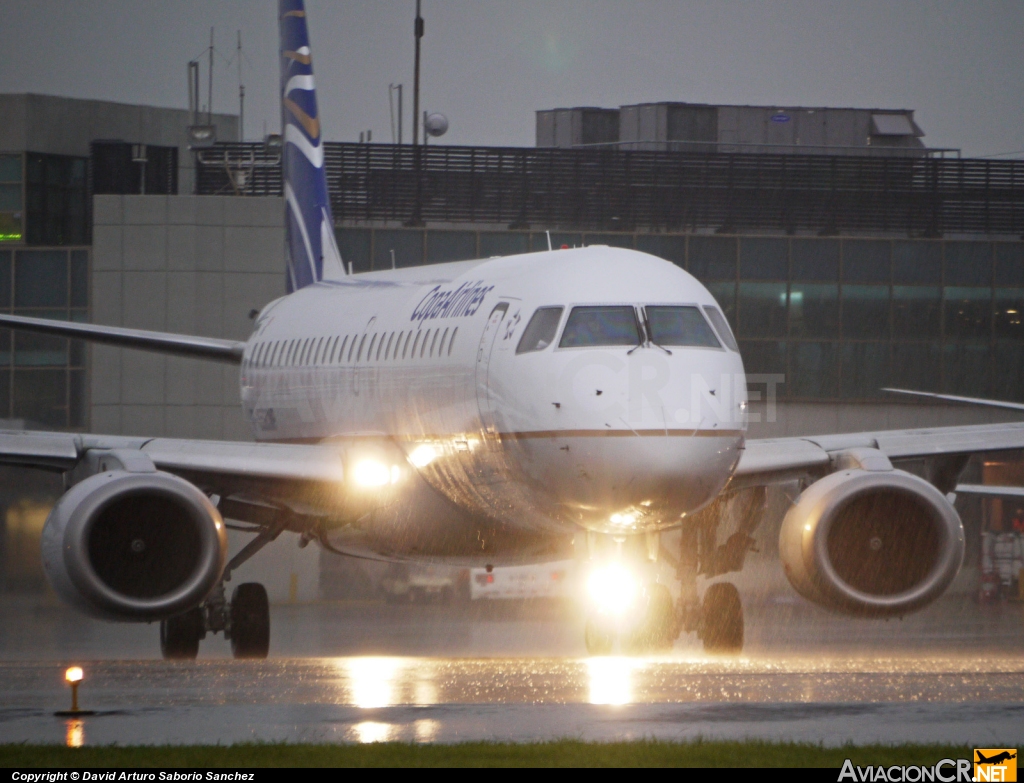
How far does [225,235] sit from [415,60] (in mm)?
24153

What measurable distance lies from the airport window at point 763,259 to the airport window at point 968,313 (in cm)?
443

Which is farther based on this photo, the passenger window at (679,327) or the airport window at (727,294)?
the airport window at (727,294)

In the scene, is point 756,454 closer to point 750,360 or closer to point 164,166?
point 750,360

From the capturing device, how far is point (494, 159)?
47.8 meters

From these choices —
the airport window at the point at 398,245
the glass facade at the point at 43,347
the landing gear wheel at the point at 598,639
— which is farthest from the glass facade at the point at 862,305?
the landing gear wheel at the point at 598,639

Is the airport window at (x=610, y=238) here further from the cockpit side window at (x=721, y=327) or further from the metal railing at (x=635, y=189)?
the cockpit side window at (x=721, y=327)

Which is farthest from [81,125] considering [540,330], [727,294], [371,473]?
[540,330]

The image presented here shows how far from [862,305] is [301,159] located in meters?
21.4

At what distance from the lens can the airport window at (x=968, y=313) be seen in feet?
153

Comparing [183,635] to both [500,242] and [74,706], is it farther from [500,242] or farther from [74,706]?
[500,242]

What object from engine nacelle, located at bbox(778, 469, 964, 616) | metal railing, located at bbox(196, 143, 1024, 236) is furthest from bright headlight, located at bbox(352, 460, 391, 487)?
metal railing, located at bbox(196, 143, 1024, 236)

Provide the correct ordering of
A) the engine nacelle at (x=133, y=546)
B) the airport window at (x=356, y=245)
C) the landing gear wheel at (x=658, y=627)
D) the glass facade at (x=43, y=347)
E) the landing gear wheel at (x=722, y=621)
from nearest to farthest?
the engine nacelle at (x=133, y=546)
the landing gear wheel at (x=658, y=627)
the landing gear wheel at (x=722, y=621)
the glass facade at (x=43, y=347)
the airport window at (x=356, y=245)

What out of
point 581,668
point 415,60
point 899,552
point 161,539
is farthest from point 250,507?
point 415,60

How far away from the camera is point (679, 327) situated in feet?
51.3
